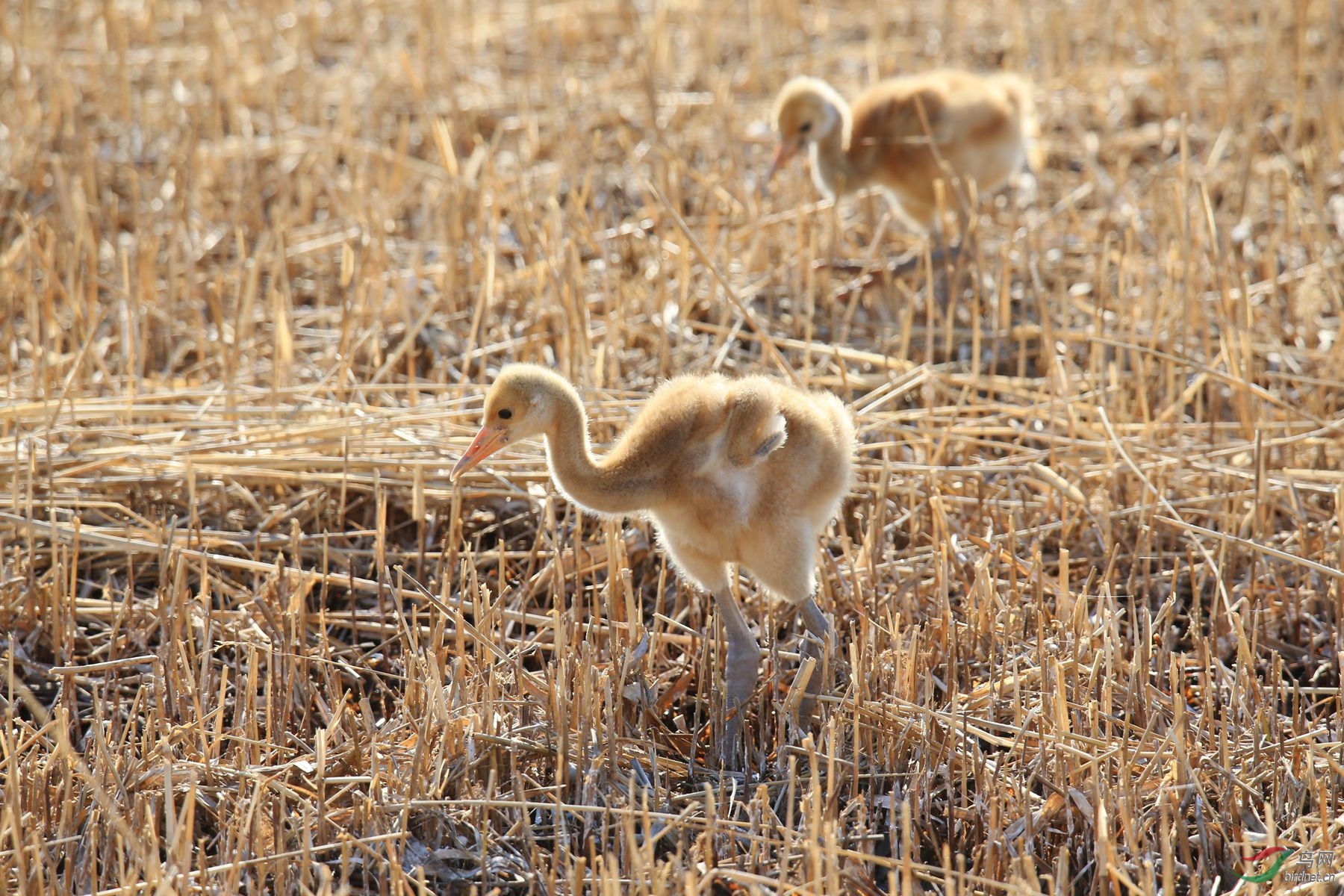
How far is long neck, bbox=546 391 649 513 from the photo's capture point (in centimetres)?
271

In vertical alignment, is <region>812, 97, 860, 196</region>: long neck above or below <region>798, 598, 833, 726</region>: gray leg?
above

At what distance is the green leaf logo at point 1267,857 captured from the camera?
225 centimetres

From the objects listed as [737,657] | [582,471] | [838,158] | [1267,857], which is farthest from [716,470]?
[838,158]

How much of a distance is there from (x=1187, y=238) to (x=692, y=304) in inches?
59.1

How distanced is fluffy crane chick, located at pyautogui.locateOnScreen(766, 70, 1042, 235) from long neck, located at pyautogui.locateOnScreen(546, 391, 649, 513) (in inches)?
96.1

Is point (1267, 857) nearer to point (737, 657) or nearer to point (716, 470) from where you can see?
point (737, 657)

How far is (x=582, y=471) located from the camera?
2.70 m

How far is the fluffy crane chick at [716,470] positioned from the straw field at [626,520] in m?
0.19

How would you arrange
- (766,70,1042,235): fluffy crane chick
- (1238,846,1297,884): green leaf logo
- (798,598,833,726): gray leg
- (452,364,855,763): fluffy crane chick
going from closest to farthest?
(1238,846,1297,884): green leaf logo → (452,364,855,763): fluffy crane chick → (798,598,833,726): gray leg → (766,70,1042,235): fluffy crane chick

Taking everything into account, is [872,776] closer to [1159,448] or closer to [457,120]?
[1159,448]
